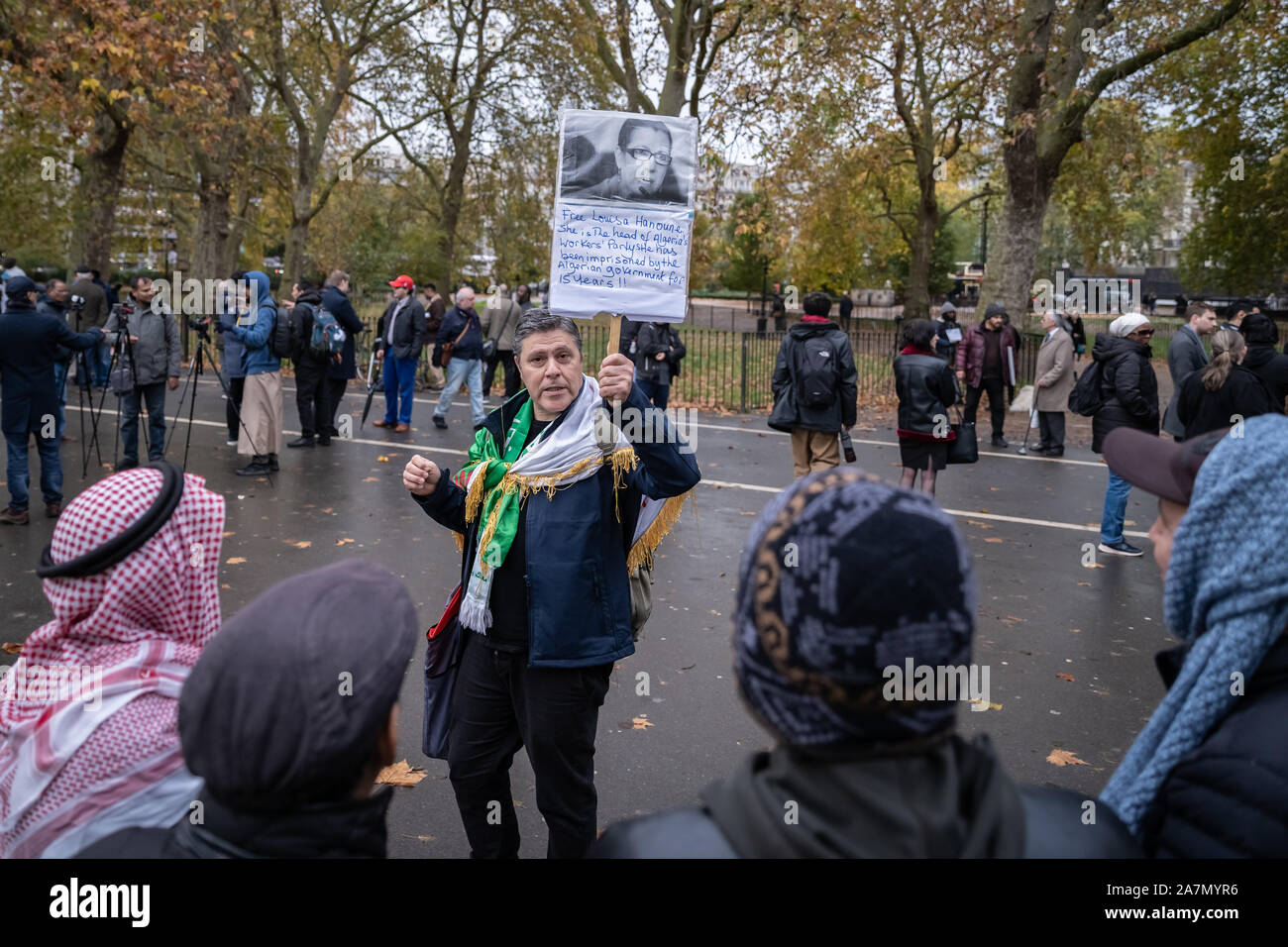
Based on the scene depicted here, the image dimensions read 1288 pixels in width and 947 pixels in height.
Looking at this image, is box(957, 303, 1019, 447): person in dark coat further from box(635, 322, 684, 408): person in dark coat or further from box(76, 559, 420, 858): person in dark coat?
box(76, 559, 420, 858): person in dark coat

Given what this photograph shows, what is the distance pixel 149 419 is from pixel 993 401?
10577 millimetres

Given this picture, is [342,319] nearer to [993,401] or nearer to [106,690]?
[993,401]

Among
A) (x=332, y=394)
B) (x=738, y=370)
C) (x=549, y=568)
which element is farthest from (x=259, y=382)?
(x=738, y=370)

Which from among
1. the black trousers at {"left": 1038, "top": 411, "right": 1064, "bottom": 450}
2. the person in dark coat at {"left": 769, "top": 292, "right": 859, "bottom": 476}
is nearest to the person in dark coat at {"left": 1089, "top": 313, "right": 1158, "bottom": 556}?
the person in dark coat at {"left": 769, "top": 292, "right": 859, "bottom": 476}

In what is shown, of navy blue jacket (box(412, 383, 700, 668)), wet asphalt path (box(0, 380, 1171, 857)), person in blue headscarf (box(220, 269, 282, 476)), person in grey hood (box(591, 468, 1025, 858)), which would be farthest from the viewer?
person in blue headscarf (box(220, 269, 282, 476))

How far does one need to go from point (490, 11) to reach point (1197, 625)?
27.8 metres

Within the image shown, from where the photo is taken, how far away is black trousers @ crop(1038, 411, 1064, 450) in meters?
14.0

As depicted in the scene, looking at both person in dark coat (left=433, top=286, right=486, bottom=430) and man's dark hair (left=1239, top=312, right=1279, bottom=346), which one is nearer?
man's dark hair (left=1239, top=312, right=1279, bottom=346)

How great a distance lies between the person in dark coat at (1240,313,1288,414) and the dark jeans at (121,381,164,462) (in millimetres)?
10304

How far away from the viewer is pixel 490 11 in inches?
1049

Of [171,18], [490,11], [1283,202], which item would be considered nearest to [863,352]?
[490,11]

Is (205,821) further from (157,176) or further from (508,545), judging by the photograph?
(157,176)

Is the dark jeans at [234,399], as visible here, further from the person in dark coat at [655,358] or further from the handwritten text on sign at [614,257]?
the handwritten text on sign at [614,257]

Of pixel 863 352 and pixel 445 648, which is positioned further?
pixel 863 352
